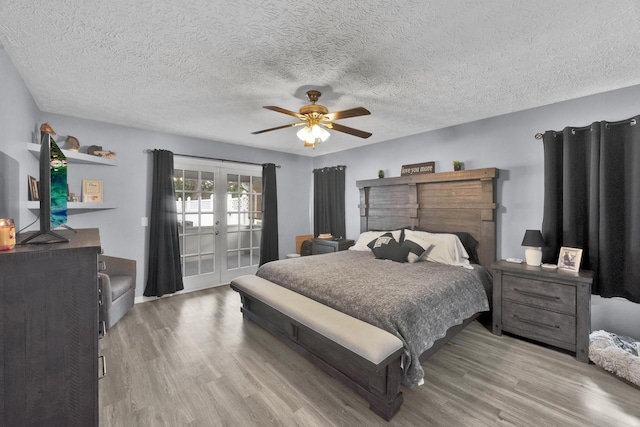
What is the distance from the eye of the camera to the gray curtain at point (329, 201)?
5.09 m

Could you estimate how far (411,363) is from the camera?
1798 millimetres

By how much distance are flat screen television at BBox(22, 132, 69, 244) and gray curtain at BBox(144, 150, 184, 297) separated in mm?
2259

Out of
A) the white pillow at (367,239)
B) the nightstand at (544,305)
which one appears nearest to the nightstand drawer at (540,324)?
the nightstand at (544,305)

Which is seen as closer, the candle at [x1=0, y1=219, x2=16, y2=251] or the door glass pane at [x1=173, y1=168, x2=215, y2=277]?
the candle at [x1=0, y1=219, x2=16, y2=251]

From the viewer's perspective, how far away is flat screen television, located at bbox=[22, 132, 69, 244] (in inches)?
50.3

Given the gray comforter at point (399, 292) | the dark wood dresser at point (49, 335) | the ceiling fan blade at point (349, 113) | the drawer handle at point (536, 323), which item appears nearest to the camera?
the dark wood dresser at point (49, 335)

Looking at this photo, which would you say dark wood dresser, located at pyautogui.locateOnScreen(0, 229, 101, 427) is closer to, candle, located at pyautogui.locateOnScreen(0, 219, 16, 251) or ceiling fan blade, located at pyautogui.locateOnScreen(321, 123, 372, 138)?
candle, located at pyautogui.locateOnScreen(0, 219, 16, 251)

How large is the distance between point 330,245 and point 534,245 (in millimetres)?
2792

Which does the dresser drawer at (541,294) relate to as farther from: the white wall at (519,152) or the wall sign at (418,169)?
the wall sign at (418,169)

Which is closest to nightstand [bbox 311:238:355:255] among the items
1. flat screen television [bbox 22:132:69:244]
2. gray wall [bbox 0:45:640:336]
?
gray wall [bbox 0:45:640:336]

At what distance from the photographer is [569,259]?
2.59 meters

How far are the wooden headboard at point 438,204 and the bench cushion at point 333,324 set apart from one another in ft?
7.21

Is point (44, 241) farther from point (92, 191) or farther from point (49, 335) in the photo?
point (92, 191)

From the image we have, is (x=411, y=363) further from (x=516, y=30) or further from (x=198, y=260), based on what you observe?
(x=198, y=260)
